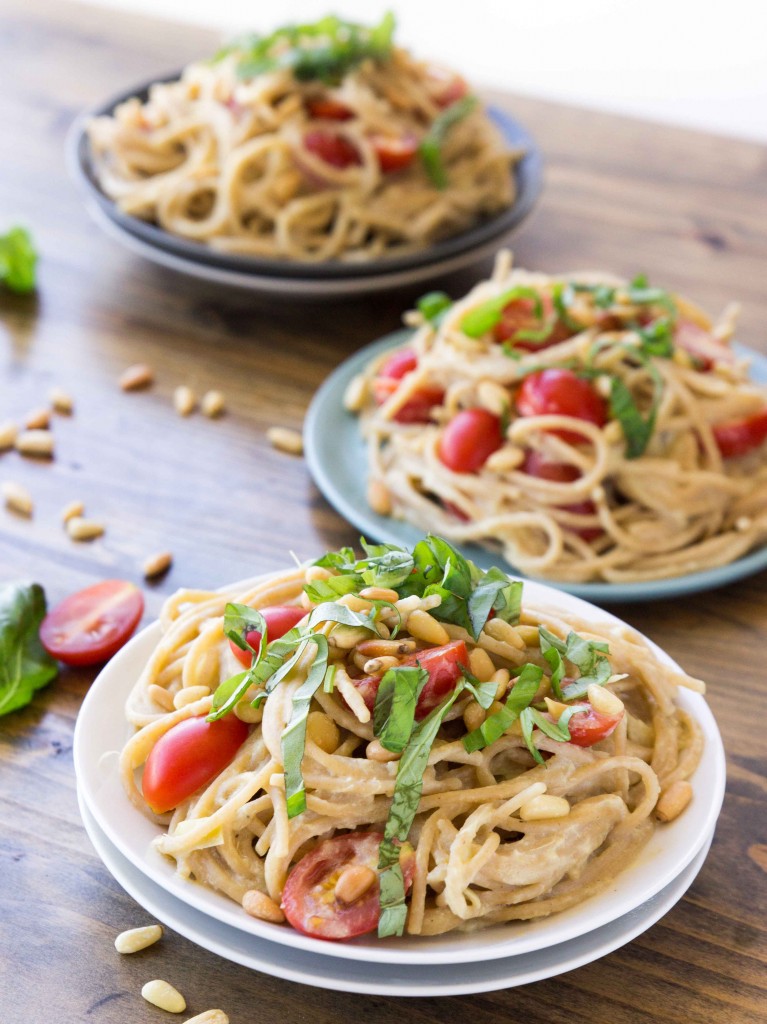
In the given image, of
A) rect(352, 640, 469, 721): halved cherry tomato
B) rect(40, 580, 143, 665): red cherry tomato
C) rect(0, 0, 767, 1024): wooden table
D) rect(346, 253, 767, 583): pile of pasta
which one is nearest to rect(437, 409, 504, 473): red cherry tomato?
rect(346, 253, 767, 583): pile of pasta

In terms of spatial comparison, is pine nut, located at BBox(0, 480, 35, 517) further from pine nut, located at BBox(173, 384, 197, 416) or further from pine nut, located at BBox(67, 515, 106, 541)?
pine nut, located at BBox(173, 384, 197, 416)

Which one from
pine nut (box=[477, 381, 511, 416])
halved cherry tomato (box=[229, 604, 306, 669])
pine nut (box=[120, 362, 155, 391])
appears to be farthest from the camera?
pine nut (box=[120, 362, 155, 391])

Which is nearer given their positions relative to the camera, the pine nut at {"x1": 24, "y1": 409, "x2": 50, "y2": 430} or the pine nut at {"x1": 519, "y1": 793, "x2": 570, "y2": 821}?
the pine nut at {"x1": 519, "y1": 793, "x2": 570, "y2": 821}

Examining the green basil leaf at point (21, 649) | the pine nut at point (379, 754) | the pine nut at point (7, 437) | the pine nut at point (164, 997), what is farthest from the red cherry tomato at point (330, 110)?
the pine nut at point (164, 997)

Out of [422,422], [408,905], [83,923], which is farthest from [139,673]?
[422,422]

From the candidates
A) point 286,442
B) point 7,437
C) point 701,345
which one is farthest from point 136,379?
point 701,345

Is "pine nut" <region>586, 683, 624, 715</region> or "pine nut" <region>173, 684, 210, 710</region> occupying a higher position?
"pine nut" <region>586, 683, 624, 715</region>

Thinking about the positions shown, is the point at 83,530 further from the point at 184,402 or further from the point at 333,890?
the point at 333,890
